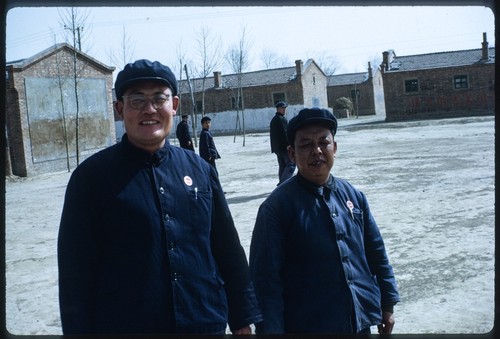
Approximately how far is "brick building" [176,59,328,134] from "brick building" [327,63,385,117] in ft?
30.0

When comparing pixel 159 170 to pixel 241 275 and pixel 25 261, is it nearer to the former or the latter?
pixel 241 275

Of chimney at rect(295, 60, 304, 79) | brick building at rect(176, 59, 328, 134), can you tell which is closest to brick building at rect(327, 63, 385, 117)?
brick building at rect(176, 59, 328, 134)

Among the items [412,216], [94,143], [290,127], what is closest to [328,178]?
[290,127]

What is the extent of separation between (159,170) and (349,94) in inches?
1885

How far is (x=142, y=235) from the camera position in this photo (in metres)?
1.76

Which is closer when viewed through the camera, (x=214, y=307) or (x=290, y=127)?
(x=214, y=307)

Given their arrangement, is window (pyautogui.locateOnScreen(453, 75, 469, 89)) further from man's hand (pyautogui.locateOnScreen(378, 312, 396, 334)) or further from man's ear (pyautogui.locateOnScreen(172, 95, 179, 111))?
man's ear (pyautogui.locateOnScreen(172, 95, 179, 111))

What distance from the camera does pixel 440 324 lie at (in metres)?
3.44

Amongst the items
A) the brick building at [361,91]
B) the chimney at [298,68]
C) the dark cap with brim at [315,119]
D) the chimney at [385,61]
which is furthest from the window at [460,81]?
the dark cap with brim at [315,119]

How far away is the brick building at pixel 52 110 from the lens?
607 inches

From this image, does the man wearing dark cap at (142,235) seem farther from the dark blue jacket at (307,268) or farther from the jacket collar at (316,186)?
the jacket collar at (316,186)

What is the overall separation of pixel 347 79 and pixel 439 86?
18169mm

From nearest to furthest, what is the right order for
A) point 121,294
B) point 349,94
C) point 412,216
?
point 121,294 < point 412,216 < point 349,94

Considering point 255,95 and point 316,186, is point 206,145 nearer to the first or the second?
point 316,186
